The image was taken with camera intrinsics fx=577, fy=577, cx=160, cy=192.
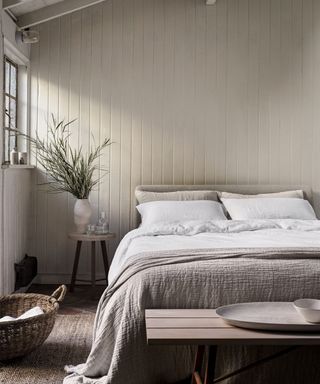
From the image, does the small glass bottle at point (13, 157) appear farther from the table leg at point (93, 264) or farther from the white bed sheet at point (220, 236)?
the white bed sheet at point (220, 236)

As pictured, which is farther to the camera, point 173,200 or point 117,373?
point 173,200

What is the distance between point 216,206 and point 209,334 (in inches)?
112

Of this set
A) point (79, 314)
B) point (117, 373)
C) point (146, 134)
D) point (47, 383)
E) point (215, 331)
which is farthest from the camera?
point (146, 134)

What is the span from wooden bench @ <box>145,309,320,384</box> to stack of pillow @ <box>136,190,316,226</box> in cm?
233

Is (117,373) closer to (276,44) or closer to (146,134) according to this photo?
(146,134)

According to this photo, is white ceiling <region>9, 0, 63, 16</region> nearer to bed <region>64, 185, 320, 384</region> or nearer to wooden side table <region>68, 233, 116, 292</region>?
wooden side table <region>68, 233, 116, 292</region>

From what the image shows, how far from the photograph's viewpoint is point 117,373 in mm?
2676

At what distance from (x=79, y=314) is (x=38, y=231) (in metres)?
1.36

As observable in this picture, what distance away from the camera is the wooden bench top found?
2.23 meters

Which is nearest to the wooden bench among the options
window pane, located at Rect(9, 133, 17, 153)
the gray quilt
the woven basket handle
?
the gray quilt

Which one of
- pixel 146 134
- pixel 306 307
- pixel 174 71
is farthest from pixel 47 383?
pixel 174 71

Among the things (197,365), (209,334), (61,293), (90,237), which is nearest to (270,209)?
(90,237)

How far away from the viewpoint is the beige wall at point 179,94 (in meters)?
5.50

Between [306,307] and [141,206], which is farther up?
[141,206]
